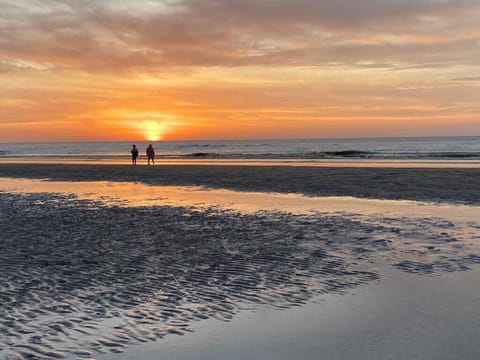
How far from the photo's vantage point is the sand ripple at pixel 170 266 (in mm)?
6195

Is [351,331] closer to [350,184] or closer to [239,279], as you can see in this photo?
[239,279]

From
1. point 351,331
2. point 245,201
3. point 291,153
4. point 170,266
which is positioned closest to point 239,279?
point 170,266

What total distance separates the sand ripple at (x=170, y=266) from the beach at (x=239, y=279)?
1.2 inches

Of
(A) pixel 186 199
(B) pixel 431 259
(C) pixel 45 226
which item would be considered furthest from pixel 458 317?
(A) pixel 186 199

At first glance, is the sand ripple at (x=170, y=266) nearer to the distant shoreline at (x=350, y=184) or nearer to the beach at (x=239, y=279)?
the beach at (x=239, y=279)

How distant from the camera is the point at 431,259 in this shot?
376 inches

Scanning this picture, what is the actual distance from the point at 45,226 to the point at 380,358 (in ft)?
36.2

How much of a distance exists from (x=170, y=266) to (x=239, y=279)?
5.25 ft

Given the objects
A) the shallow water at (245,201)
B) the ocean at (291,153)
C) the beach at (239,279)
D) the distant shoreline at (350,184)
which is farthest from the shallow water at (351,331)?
the ocean at (291,153)

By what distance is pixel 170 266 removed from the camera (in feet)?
30.7

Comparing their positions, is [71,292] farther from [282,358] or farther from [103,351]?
[282,358]

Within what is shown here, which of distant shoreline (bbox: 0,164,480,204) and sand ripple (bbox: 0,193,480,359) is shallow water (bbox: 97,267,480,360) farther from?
distant shoreline (bbox: 0,164,480,204)

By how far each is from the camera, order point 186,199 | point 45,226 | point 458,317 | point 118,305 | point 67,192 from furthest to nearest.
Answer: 1. point 67,192
2. point 186,199
3. point 45,226
4. point 118,305
5. point 458,317

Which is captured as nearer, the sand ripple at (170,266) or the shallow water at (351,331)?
the shallow water at (351,331)
